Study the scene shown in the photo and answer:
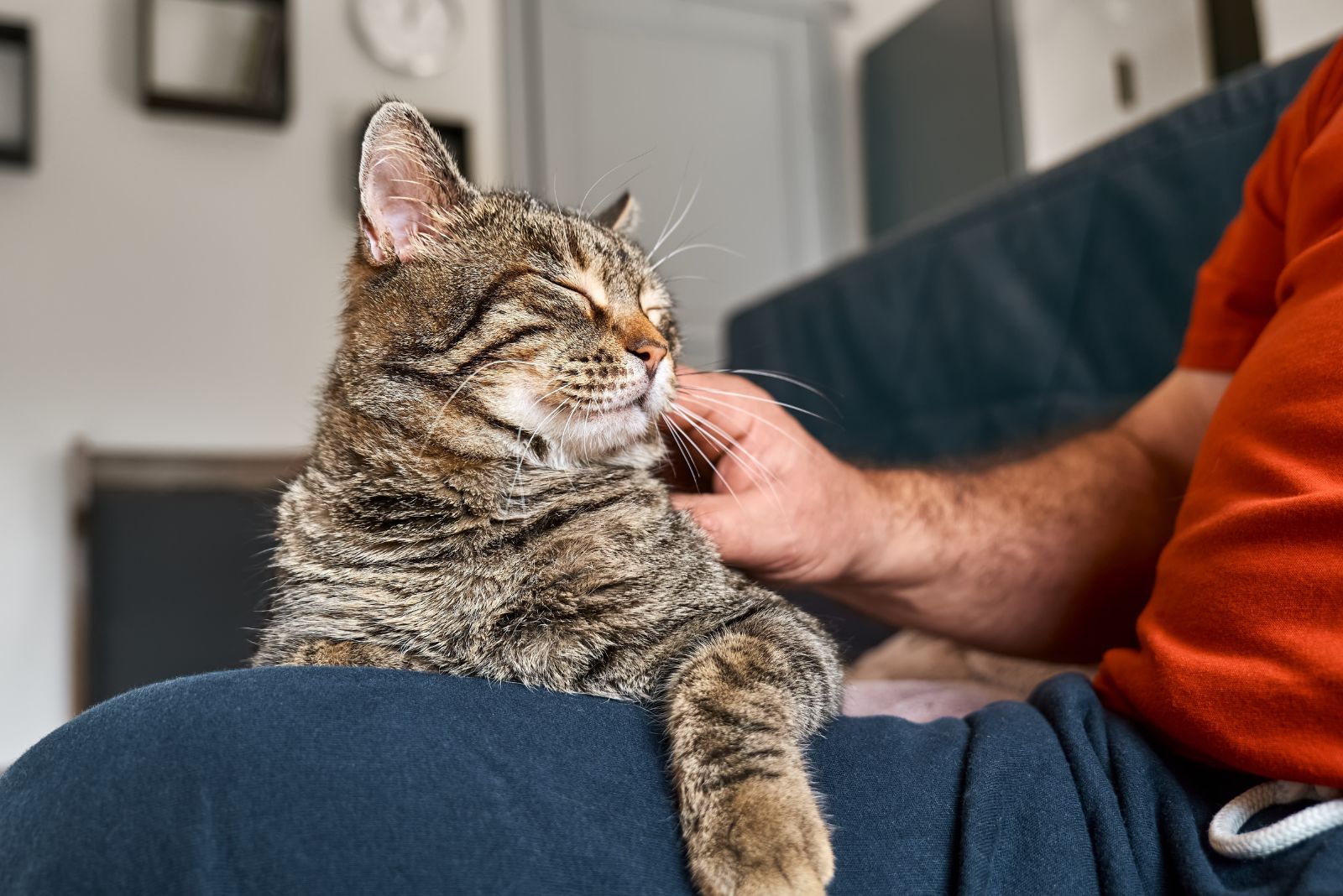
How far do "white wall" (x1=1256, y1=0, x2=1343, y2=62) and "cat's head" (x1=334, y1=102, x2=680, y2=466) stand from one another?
3.02 meters

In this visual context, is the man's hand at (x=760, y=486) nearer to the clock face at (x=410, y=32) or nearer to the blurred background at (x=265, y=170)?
the blurred background at (x=265, y=170)

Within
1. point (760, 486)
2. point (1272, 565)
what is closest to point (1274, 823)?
point (1272, 565)

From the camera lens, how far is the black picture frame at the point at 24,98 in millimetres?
3236

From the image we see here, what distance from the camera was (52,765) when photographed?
0.61 m

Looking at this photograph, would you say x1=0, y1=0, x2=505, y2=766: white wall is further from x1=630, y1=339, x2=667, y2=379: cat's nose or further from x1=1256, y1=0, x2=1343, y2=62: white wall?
x1=1256, y1=0, x2=1343, y2=62: white wall

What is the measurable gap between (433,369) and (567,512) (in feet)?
0.63

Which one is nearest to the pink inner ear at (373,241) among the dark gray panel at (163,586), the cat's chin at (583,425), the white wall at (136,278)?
the cat's chin at (583,425)

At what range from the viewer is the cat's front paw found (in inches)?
25.5

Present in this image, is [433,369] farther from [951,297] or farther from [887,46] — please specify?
[887,46]

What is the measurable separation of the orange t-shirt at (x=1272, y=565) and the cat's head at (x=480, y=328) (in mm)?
508

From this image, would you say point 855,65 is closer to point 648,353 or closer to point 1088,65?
point 1088,65

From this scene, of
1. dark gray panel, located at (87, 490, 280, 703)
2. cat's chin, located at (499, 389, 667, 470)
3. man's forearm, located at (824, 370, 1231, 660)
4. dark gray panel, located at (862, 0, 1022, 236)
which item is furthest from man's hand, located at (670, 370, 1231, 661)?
dark gray panel, located at (862, 0, 1022, 236)

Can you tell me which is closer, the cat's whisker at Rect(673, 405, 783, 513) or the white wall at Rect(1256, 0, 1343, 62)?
the cat's whisker at Rect(673, 405, 783, 513)

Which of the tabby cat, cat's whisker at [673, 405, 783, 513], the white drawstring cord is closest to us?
the white drawstring cord
